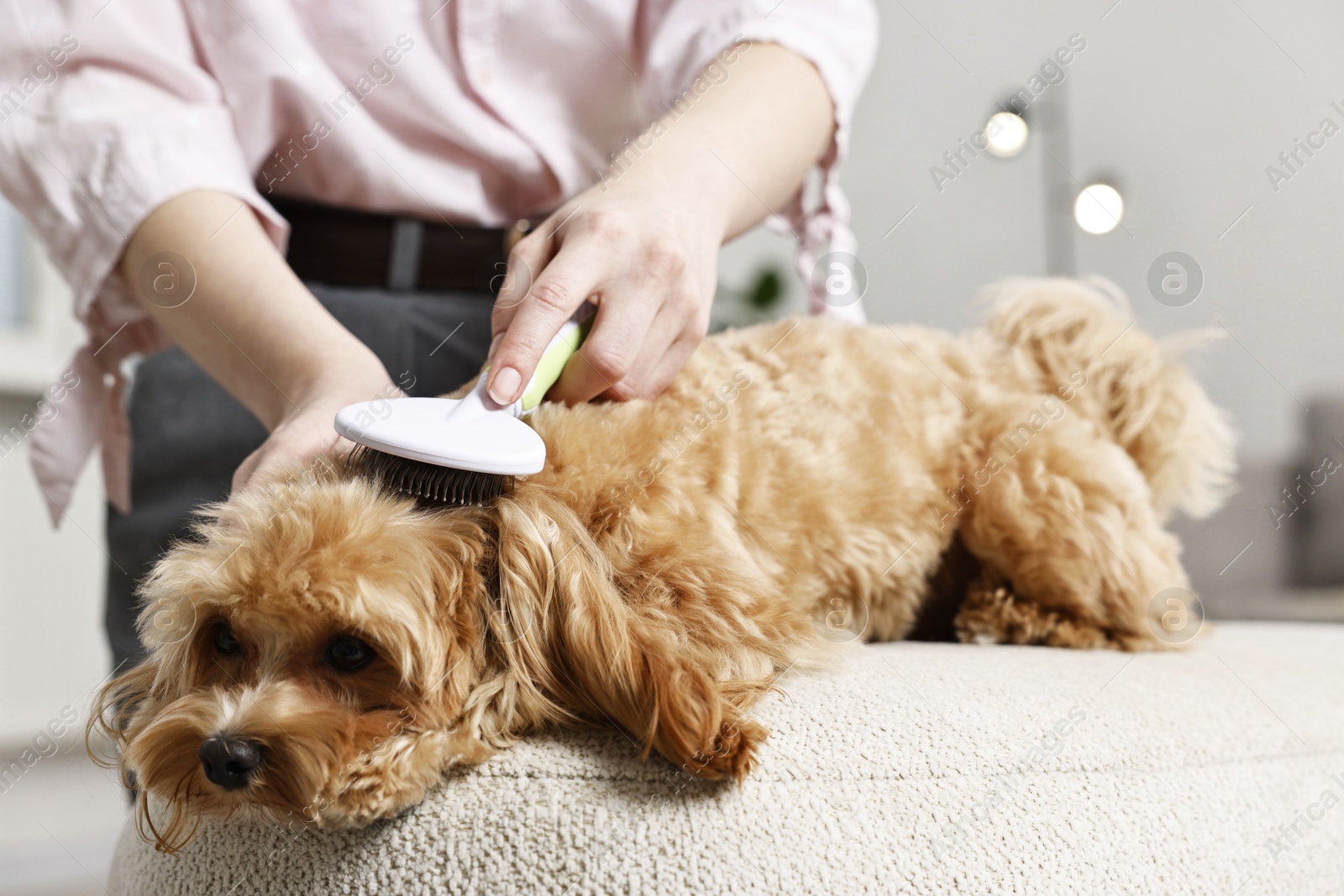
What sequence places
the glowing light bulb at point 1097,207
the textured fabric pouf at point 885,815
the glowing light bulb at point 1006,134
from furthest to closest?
the glowing light bulb at point 1097,207
the glowing light bulb at point 1006,134
the textured fabric pouf at point 885,815

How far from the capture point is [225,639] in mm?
713

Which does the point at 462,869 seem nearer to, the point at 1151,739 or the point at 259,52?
the point at 1151,739

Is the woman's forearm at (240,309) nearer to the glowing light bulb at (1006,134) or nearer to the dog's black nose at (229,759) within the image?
the dog's black nose at (229,759)

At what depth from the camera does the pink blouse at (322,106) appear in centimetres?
105

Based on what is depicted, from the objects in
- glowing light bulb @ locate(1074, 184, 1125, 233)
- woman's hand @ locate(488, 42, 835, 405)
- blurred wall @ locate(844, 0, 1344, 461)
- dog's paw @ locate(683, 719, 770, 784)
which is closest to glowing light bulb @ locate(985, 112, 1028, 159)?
glowing light bulb @ locate(1074, 184, 1125, 233)

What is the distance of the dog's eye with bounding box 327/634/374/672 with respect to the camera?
0.68 m

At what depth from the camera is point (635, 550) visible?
74 centimetres

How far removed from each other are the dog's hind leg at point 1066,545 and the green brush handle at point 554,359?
576 mm

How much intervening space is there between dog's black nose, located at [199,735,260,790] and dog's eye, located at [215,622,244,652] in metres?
0.10

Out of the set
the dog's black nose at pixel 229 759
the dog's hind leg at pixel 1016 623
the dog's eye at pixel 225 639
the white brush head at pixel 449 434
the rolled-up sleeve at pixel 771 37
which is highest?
the rolled-up sleeve at pixel 771 37

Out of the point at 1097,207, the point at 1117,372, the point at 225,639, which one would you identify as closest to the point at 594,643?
the point at 225,639

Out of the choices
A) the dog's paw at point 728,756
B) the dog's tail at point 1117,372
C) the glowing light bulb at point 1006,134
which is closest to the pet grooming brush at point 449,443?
the dog's paw at point 728,756

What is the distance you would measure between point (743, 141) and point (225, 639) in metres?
0.69

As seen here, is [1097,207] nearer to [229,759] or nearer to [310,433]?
[310,433]
